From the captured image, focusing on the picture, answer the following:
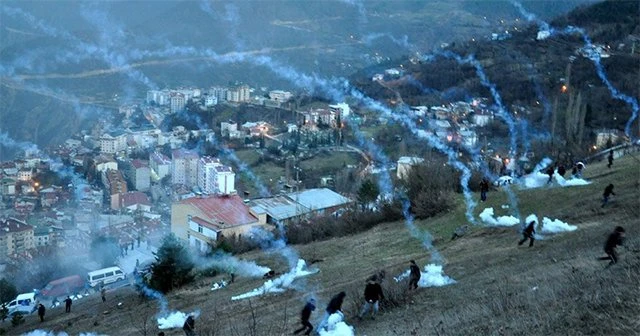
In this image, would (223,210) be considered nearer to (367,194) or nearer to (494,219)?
(367,194)

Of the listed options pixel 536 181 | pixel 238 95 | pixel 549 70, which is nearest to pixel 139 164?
pixel 238 95

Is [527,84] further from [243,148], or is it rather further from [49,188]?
[49,188]

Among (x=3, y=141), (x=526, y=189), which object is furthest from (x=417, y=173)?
(x=3, y=141)

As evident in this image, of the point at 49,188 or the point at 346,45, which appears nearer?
the point at 49,188

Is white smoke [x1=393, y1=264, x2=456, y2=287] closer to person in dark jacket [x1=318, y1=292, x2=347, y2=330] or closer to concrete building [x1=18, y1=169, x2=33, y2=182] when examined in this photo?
person in dark jacket [x1=318, y1=292, x2=347, y2=330]

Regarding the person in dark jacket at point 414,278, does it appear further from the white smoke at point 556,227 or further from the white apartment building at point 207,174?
the white apartment building at point 207,174

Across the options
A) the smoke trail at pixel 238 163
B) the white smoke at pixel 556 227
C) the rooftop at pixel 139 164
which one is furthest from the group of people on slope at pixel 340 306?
the rooftop at pixel 139 164

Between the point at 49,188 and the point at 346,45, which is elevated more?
the point at 346,45
